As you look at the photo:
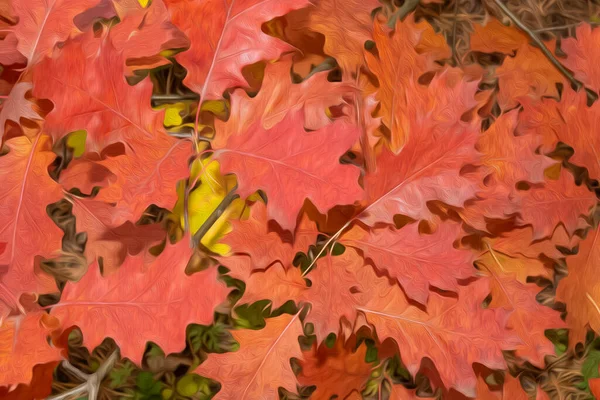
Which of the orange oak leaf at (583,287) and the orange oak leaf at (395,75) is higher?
the orange oak leaf at (395,75)

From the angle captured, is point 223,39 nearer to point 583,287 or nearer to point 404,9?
point 404,9

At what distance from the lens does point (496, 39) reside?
65 centimetres

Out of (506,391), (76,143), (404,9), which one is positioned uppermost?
(404,9)

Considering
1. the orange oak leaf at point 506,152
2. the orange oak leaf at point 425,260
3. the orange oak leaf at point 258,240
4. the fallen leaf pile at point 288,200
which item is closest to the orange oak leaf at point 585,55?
the fallen leaf pile at point 288,200

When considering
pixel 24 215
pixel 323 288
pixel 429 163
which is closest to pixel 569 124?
pixel 429 163

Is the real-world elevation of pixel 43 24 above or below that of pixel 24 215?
above

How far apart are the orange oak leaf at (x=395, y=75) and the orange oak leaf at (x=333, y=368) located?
20 centimetres

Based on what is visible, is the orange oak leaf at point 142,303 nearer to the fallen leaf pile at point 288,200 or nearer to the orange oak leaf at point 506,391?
the fallen leaf pile at point 288,200

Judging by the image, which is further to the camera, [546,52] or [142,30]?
[546,52]

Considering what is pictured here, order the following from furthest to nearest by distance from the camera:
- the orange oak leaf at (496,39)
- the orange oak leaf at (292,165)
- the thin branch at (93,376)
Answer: the orange oak leaf at (496,39) → the thin branch at (93,376) → the orange oak leaf at (292,165)

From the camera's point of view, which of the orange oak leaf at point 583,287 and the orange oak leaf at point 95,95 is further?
the orange oak leaf at point 583,287

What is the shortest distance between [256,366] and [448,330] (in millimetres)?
179

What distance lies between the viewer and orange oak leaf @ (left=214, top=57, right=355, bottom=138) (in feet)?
1.60

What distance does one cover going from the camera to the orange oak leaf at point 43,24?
459 millimetres
